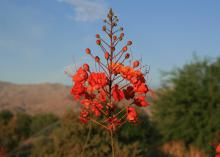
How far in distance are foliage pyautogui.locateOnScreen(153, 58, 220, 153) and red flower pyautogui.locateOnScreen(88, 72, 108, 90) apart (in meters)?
16.0

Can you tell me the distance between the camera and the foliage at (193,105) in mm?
19703

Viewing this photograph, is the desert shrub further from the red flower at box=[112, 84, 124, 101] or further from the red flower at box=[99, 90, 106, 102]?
the red flower at box=[112, 84, 124, 101]

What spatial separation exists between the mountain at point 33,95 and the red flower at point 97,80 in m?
80.3

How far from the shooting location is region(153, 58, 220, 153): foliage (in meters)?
19.7

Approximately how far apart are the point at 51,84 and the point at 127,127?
11277 cm

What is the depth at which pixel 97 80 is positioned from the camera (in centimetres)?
401

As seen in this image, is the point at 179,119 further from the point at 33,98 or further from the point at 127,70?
the point at 33,98

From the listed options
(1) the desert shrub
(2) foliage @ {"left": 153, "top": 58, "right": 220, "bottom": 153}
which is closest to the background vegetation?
(2) foliage @ {"left": 153, "top": 58, "right": 220, "bottom": 153}

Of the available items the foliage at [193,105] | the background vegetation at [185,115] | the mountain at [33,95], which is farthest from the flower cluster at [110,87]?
the mountain at [33,95]

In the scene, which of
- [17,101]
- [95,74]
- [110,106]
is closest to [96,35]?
[95,74]

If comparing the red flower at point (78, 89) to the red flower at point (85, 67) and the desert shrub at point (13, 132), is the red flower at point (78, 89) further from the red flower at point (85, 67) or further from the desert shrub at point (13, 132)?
the desert shrub at point (13, 132)

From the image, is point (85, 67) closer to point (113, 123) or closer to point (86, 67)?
point (86, 67)

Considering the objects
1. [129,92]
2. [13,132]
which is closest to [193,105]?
[13,132]

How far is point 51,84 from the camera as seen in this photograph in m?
130
